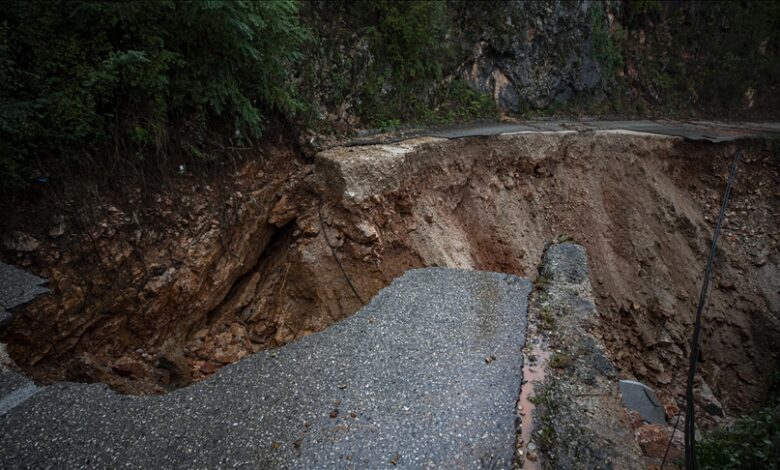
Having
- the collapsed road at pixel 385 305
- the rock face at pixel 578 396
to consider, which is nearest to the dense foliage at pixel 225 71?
the collapsed road at pixel 385 305

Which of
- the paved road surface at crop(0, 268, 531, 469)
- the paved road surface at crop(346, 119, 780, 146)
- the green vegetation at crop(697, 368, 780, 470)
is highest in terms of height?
the paved road surface at crop(346, 119, 780, 146)

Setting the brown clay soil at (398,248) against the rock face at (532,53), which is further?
the rock face at (532,53)

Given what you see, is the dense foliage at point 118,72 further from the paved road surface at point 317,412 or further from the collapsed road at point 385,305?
the paved road surface at point 317,412

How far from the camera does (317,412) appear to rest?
4.78 m

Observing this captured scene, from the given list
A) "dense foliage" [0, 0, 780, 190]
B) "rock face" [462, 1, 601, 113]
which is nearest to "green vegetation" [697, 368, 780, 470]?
"dense foliage" [0, 0, 780, 190]

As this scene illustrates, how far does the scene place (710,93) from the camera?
20.3 meters

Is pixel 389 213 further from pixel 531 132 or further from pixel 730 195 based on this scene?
pixel 730 195

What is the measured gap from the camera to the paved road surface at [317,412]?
4293 mm

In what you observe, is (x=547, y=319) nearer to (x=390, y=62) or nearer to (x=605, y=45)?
(x=390, y=62)

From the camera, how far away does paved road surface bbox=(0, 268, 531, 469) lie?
4.29 meters

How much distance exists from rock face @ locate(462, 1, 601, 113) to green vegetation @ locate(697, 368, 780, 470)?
12561 millimetres

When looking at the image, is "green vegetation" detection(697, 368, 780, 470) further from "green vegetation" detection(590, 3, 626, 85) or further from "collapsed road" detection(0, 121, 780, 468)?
"green vegetation" detection(590, 3, 626, 85)

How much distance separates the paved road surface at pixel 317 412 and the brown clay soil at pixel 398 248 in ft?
2.74

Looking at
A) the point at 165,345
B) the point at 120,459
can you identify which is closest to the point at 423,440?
the point at 120,459
